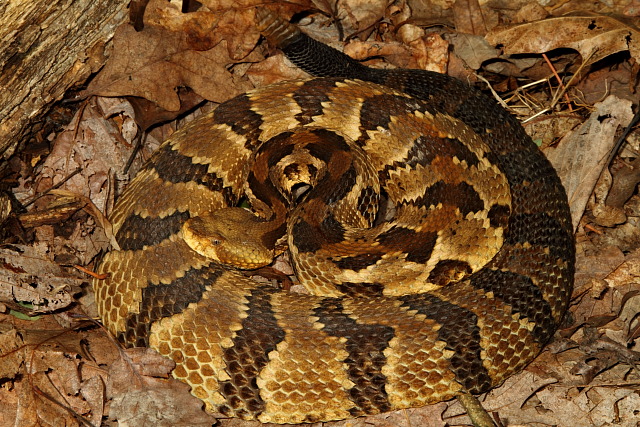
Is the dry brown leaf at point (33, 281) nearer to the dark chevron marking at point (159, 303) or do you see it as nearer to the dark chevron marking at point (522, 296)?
the dark chevron marking at point (159, 303)

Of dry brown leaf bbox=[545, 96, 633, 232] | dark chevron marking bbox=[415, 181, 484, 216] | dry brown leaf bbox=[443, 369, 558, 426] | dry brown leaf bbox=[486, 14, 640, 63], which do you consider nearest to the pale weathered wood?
dark chevron marking bbox=[415, 181, 484, 216]

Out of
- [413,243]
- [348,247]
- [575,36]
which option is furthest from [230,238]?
[575,36]

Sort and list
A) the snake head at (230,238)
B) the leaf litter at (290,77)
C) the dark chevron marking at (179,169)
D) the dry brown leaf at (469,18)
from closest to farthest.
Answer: the leaf litter at (290,77)
the snake head at (230,238)
the dark chevron marking at (179,169)
the dry brown leaf at (469,18)

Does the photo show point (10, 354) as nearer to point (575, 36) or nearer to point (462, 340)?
point (462, 340)

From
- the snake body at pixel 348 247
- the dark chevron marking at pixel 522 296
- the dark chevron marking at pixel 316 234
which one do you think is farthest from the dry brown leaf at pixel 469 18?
the dark chevron marking at pixel 522 296

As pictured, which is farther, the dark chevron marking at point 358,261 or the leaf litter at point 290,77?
the dark chevron marking at point 358,261

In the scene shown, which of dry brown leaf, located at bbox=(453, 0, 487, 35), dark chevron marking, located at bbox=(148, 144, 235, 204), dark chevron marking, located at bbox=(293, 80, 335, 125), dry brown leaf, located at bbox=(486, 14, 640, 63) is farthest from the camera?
dry brown leaf, located at bbox=(453, 0, 487, 35)

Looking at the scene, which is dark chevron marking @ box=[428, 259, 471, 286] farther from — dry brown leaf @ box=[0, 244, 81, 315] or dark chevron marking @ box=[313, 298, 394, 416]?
dry brown leaf @ box=[0, 244, 81, 315]

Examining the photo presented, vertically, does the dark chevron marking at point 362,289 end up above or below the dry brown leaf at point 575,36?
below
